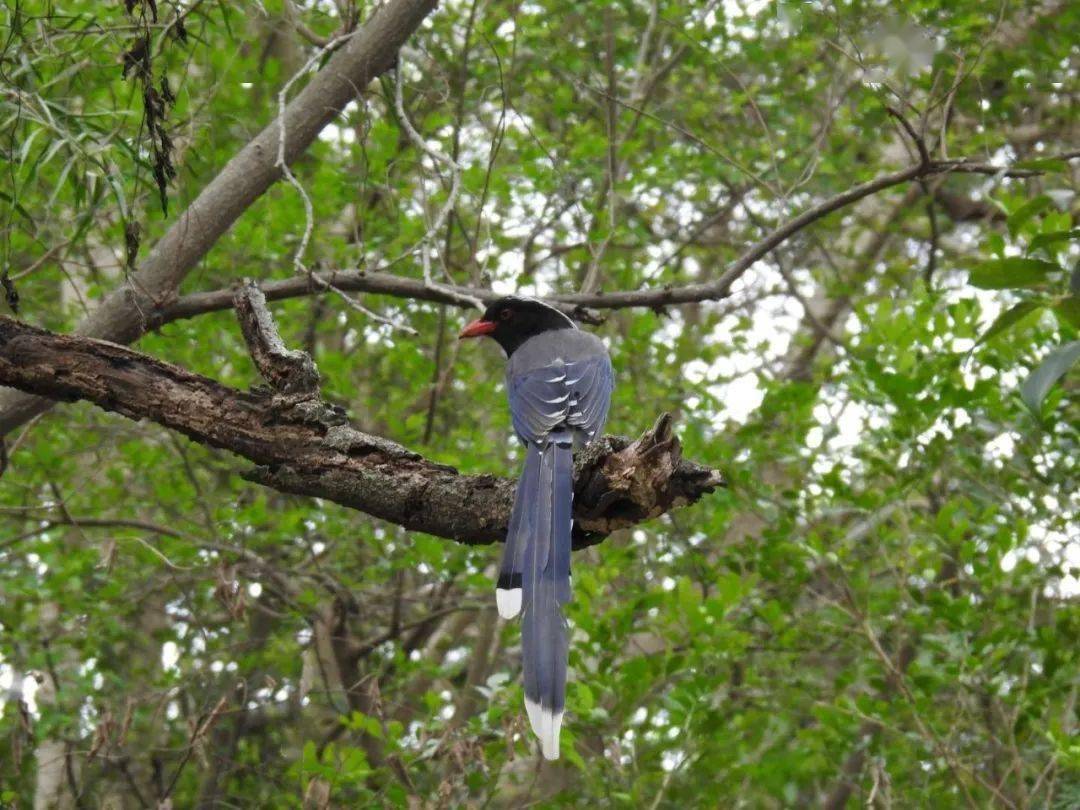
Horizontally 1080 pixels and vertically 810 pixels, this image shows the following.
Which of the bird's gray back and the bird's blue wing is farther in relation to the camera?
the bird's gray back

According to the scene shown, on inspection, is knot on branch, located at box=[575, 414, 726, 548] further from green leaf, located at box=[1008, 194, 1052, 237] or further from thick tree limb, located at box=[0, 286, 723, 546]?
green leaf, located at box=[1008, 194, 1052, 237]

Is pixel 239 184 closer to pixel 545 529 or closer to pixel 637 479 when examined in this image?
pixel 545 529

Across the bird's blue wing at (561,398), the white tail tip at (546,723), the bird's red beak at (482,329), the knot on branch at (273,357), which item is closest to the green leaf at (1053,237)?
the bird's blue wing at (561,398)

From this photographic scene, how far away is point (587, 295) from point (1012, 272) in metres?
1.99

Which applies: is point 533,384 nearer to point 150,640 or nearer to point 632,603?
point 632,603

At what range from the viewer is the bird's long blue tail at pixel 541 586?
141 inches

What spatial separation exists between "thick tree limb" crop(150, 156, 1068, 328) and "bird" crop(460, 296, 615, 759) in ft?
1.13

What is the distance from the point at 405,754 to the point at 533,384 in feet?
6.49

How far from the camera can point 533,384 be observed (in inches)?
196

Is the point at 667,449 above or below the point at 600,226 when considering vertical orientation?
below

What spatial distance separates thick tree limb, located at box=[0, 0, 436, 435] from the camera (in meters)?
4.63

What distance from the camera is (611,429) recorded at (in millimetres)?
7965

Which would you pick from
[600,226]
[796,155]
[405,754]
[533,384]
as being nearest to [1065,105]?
[796,155]

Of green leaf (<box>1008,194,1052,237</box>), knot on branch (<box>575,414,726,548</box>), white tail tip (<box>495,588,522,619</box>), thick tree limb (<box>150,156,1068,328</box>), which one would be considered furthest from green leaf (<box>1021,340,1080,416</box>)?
white tail tip (<box>495,588,522,619</box>)
